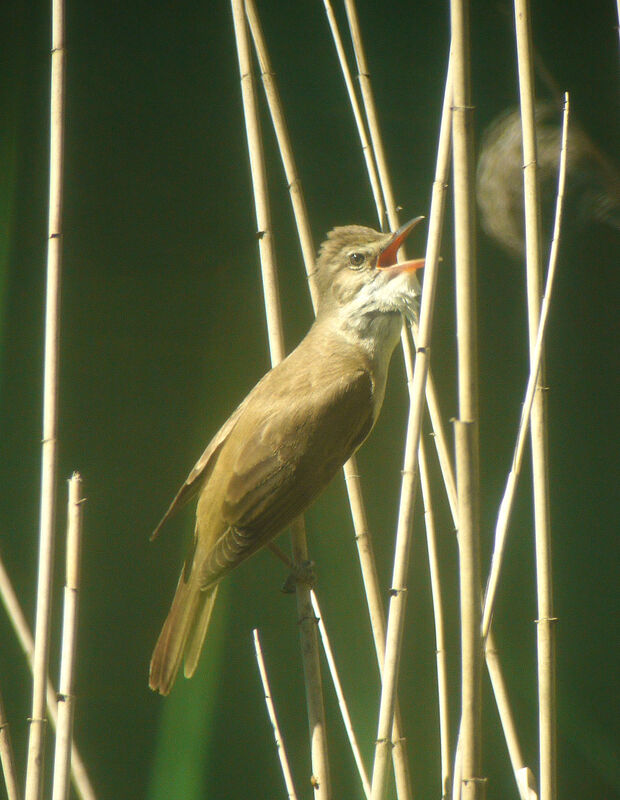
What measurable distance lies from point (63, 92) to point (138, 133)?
139 centimetres

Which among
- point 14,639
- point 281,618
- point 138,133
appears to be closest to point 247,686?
point 281,618

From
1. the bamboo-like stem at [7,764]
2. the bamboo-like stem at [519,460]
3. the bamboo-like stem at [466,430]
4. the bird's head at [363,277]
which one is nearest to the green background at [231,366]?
the bird's head at [363,277]

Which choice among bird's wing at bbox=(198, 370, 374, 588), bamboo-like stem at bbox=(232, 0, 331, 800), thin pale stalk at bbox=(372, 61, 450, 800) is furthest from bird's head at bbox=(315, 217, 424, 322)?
thin pale stalk at bbox=(372, 61, 450, 800)

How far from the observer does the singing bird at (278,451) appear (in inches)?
67.7

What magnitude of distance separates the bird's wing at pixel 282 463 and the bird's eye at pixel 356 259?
14.8 inches

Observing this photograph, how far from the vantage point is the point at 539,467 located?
53.7 inches

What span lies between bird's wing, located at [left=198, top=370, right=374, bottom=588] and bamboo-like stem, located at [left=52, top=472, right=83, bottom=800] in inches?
17.8

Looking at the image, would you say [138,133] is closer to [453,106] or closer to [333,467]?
[333,467]

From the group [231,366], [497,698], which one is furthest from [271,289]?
[231,366]

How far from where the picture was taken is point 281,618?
2877 mm

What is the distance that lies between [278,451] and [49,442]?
21.8 inches

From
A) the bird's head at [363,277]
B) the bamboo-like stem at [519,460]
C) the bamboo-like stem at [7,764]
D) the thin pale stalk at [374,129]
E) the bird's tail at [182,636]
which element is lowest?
the bamboo-like stem at [7,764]

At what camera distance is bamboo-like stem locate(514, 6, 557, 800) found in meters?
1.32

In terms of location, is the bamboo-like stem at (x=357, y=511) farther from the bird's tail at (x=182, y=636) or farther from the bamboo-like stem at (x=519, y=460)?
the bird's tail at (x=182, y=636)
